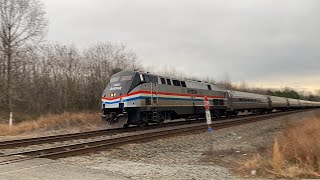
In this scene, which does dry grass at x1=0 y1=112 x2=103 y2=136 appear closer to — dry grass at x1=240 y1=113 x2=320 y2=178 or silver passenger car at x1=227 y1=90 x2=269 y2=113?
silver passenger car at x1=227 y1=90 x2=269 y2=113

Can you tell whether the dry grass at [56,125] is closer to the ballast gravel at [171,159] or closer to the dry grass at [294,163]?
the ballast gravel at [171,159]

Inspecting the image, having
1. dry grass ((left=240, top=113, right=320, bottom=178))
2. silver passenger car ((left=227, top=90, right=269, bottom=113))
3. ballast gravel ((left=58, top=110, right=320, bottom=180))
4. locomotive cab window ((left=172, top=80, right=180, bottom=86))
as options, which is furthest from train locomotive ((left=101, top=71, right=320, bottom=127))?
dry grass ((left=240, top=113, right=320, bottom=178))

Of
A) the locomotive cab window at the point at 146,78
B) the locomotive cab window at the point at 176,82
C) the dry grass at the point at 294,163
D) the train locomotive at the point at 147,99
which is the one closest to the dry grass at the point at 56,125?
the train locomotive at the point at 147,99

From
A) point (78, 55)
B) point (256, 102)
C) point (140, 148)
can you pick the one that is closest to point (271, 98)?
point (256, 102)

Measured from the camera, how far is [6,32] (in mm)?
31953

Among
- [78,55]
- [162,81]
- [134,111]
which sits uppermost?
[78,55]

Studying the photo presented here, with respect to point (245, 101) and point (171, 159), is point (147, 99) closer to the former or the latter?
point (171, 159)

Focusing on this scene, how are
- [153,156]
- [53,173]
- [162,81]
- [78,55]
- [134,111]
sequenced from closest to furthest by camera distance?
[53,173] → [153,156] → [134,111] → [162,81] → [78,55]

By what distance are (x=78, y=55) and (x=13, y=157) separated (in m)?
37.0

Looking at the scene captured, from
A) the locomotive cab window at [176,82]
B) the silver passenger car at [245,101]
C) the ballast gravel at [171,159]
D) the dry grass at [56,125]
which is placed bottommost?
the ballast gravel at [171,159]

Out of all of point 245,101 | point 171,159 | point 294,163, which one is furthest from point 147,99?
point 245,101

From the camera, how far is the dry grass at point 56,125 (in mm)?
23094

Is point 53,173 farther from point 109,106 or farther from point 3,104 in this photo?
point 3,104

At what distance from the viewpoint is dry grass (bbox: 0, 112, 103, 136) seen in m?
23.1
